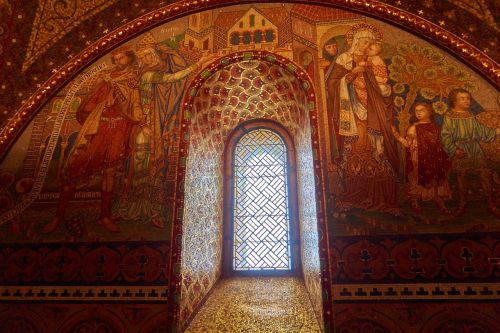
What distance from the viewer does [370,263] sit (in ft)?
14.1

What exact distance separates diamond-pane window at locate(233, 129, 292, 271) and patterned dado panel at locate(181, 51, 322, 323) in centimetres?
32

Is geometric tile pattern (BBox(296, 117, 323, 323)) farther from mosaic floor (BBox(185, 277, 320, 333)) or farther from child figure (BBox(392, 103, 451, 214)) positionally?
child figure (BBox(392, 103, 451, 214))

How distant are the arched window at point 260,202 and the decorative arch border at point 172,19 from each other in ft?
6.80

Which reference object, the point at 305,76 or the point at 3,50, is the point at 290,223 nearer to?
the point at 305,76

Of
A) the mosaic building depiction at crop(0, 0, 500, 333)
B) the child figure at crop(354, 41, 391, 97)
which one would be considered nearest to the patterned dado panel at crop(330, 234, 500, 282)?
the mosaic building depiction at crop(0, 0, 500, 333)

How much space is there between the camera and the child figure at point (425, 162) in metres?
4.52

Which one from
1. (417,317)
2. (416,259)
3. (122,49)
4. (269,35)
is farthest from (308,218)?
(122,49)

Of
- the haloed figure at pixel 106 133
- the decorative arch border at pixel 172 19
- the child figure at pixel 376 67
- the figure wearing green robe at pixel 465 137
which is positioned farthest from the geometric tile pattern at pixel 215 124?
the figure wearing green robe at pixel 465 137

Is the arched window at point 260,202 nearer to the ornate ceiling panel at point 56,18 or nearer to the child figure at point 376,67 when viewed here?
the child figure at point 376,67

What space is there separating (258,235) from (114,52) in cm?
345

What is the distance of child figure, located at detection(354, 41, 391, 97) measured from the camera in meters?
5.09

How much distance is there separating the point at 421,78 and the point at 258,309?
3528mm

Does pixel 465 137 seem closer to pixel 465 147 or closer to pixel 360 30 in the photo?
pixel 465 147

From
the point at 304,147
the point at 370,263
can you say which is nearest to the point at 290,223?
the point at 304,147
